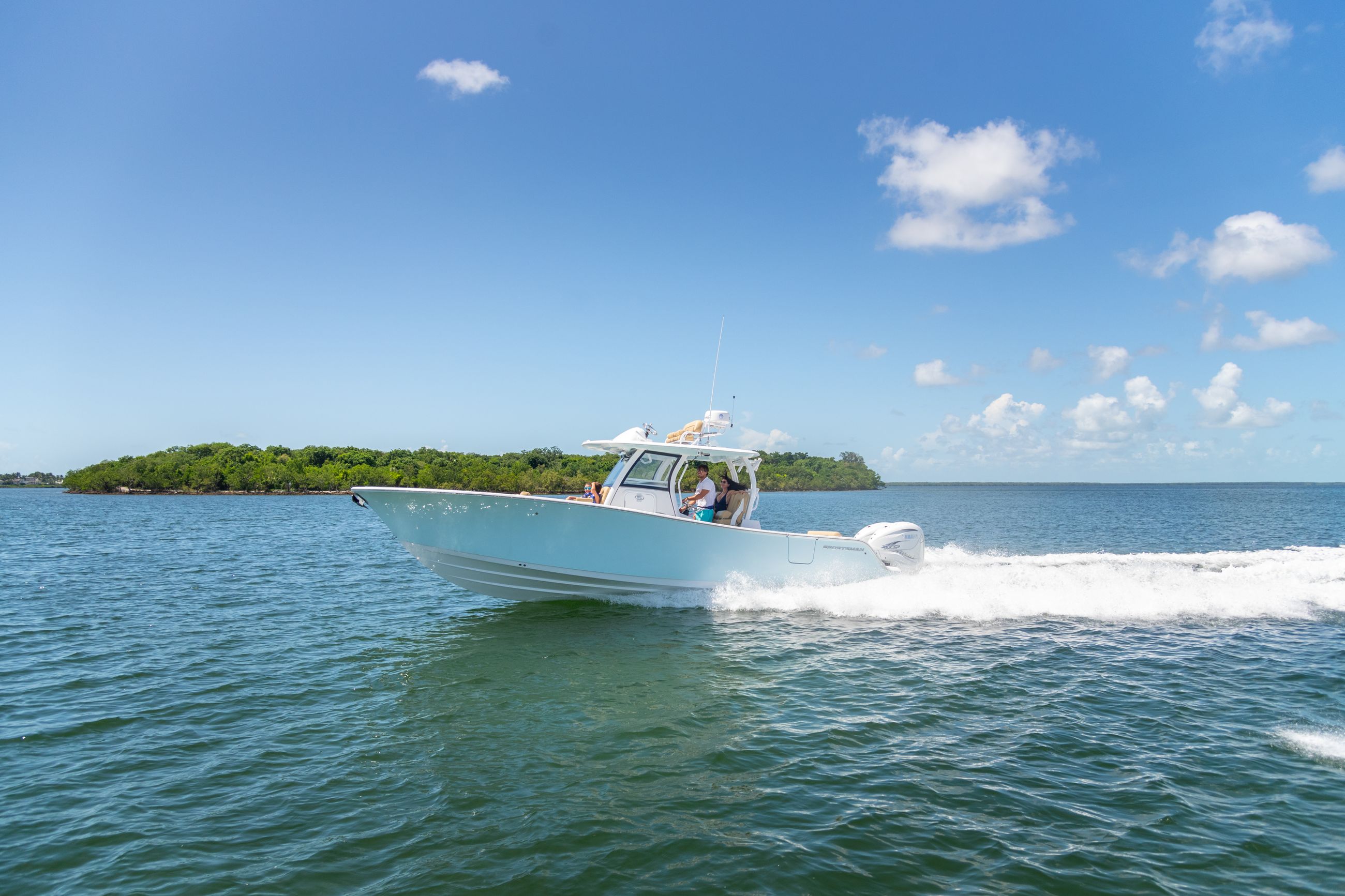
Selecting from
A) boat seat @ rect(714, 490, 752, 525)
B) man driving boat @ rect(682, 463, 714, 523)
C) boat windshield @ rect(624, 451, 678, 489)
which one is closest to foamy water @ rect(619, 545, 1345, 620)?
boat seat @ rect(714, 490, 752, 525)

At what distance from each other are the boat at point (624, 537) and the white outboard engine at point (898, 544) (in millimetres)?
207

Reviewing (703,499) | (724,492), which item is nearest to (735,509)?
(724,492)

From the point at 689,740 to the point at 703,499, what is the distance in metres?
6.22

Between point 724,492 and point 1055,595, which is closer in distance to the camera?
point 724,492

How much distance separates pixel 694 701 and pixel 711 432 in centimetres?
623

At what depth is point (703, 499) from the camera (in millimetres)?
12555

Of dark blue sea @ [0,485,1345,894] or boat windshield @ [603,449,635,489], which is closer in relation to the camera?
dark blue sea @ [0,485,1345,894]

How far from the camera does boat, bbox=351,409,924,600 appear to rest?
1090 cm

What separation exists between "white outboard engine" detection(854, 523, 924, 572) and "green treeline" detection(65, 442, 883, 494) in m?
60.3

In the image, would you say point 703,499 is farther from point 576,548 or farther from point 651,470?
point 576,548

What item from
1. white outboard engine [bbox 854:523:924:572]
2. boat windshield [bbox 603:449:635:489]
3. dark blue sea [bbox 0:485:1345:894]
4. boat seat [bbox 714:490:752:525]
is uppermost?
boat windshield [bbox 603:449:635:489]

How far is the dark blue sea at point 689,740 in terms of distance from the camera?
448 cm

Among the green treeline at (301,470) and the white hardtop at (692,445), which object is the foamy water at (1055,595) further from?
the green treeline at (301,470)

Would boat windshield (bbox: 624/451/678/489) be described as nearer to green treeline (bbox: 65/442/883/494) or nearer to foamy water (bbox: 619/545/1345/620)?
foamy water (bbox: 619/545/1345/620)
